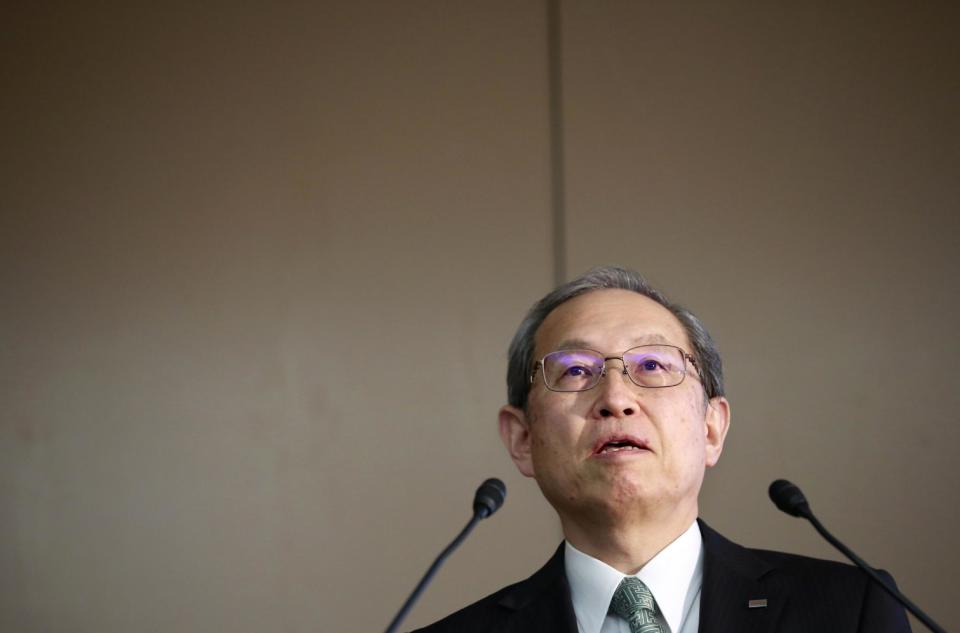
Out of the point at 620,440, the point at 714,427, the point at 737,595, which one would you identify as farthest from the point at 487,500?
the point at 714,427

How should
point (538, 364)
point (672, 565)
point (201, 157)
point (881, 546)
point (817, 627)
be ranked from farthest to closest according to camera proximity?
point (201, 157) → point (881, 546) → point (538, 364) → point (672, 565) → point (817, 627)

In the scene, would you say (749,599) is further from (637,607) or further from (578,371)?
(578,371)

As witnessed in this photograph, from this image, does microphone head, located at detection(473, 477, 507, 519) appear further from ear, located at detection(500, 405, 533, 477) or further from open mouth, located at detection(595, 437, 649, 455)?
ear, located at detection(500, 405, 533, 477)

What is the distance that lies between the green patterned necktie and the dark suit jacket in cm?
8

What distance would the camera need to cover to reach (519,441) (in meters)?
2.32

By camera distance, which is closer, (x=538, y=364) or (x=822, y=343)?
(x=538, y=364)

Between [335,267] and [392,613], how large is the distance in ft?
4.47

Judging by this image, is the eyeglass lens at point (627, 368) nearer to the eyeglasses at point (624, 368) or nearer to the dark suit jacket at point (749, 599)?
the eyeglasses at point (624, 368)

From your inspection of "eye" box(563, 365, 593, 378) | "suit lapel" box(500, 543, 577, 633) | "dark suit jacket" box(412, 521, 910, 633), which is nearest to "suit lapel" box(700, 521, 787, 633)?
"dark suit jacket" box(412, 521, 910, 633)

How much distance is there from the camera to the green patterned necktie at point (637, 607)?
1.98 m

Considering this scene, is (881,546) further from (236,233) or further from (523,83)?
(236,233)

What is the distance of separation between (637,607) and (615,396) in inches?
14.7

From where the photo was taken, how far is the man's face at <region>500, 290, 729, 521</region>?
2027 millimetres

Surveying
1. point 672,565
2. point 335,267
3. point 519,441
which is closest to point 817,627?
point 672,565
